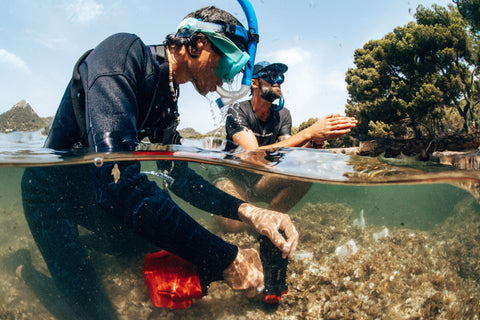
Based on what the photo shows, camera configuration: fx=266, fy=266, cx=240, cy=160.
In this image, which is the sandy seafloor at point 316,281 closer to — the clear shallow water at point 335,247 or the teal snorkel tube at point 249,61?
the clear shallow water at point 335,247

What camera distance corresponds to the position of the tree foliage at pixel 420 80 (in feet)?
51.2

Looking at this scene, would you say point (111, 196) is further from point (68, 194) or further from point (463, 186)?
point (463, 186)

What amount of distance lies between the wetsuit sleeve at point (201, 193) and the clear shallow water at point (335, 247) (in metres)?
0.11

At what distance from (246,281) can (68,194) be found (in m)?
1.86

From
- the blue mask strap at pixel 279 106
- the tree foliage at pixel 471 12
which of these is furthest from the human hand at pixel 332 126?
the tree foliage at pixel 471 12

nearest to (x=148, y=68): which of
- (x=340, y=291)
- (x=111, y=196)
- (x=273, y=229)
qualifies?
(x=111, y=196)

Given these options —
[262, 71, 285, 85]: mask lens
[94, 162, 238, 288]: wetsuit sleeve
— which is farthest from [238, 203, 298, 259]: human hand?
[262, 71, 285, 85]: mask lens

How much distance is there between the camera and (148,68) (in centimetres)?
217

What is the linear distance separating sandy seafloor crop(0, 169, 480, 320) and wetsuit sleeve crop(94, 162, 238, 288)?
19.8 inches

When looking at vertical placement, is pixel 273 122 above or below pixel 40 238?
above

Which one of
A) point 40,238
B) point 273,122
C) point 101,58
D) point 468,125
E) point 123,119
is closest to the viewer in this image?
point 123,119

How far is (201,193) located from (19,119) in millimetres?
5327

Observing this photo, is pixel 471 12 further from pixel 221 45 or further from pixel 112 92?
pixel 112 92

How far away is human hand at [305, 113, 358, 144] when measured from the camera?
4.02 metres
